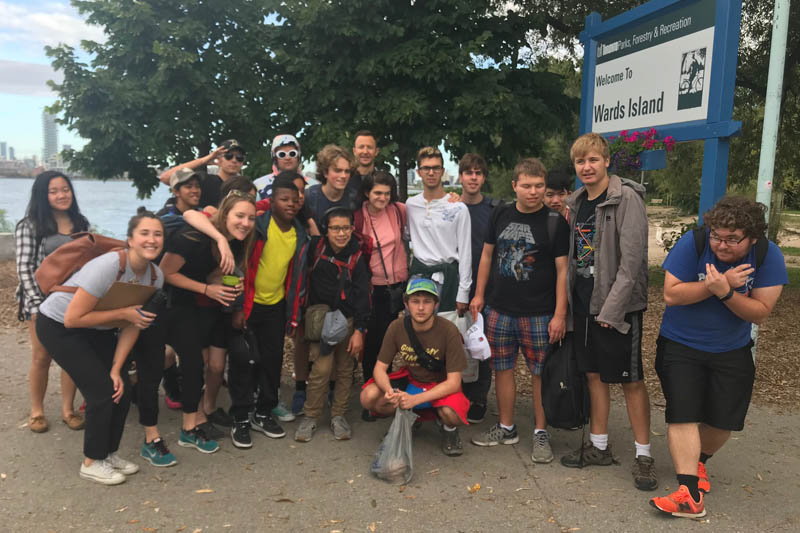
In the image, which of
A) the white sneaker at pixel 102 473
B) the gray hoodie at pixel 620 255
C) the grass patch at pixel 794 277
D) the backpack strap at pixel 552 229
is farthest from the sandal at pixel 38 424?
the grass patch at pixel 794 277

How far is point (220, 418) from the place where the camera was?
446 cm

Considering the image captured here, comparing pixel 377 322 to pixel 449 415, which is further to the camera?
pixel 377 322

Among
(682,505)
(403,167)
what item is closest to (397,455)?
(682,505)

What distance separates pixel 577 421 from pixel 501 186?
30589 millimetres

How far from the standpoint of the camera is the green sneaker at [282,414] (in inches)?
177

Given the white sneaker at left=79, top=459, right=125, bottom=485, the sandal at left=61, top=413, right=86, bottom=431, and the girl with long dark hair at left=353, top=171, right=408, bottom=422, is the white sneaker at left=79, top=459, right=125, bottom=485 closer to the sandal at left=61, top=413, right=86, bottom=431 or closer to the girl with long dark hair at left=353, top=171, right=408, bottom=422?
the sandal at left=61, top=413, right=86, bottom=431

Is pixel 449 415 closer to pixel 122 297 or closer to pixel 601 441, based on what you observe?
pixel 601 441

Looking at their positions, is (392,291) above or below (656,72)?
below

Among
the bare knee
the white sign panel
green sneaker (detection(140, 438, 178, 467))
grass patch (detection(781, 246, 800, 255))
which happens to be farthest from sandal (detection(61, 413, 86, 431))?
grass patch (detection(781, 246, 800, 255))

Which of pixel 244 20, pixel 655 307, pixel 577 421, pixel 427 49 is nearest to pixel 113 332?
pixel 577 421

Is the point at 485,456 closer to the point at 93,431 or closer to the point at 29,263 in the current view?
the point at 93,431

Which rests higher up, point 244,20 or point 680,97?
point 244,20

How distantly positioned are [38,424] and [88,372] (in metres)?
1.25

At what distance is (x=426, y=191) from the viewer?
4.39 meters
